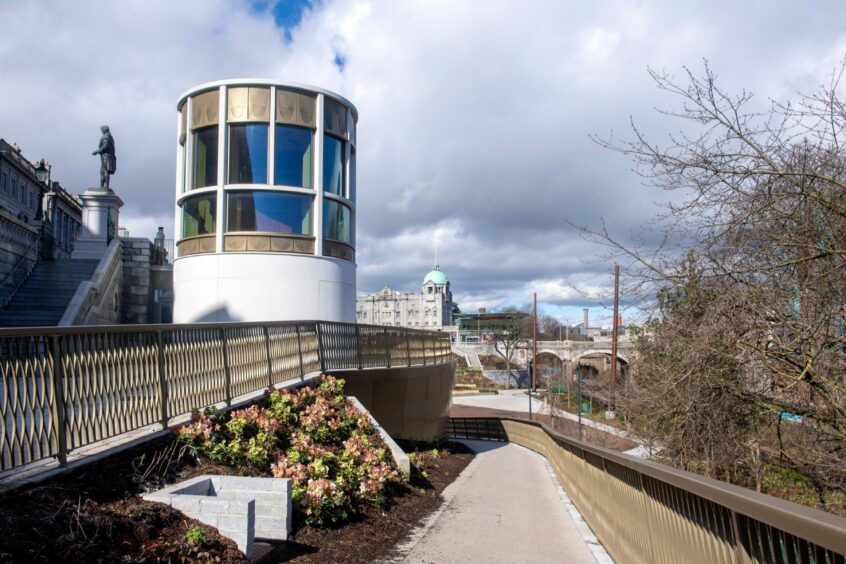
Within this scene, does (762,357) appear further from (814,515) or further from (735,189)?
(814,515)

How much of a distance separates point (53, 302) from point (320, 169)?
7531 millimetres

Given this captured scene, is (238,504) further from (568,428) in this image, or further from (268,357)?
(568,428)

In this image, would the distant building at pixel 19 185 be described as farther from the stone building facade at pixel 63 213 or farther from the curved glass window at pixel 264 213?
the curved glass window at pixel 264 213

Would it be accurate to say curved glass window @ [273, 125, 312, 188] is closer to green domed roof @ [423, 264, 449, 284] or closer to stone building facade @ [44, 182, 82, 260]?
stone building facade @ [44, 182, 82, 260]

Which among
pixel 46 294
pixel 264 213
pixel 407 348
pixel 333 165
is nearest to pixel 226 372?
pixel 407 348

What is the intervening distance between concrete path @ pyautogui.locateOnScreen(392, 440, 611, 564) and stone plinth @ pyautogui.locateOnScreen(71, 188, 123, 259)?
13674 mm

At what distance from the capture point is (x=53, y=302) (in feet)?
54.3

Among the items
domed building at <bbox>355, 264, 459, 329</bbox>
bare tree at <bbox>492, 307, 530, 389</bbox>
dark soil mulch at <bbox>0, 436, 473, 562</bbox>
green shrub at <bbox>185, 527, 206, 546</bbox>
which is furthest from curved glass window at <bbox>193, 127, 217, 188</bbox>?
domed building at <bbox>355, 264, 459, 329</bbox>

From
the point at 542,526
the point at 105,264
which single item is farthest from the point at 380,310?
the point at 542,526

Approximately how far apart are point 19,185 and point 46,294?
122 ft

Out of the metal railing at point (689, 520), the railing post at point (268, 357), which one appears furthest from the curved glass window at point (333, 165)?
the metal railing at point (689, 520)

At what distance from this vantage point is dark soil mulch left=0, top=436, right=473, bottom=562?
4324 millimetres

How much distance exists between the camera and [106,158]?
20750 millimetres

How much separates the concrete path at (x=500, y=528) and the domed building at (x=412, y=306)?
13809 cm
